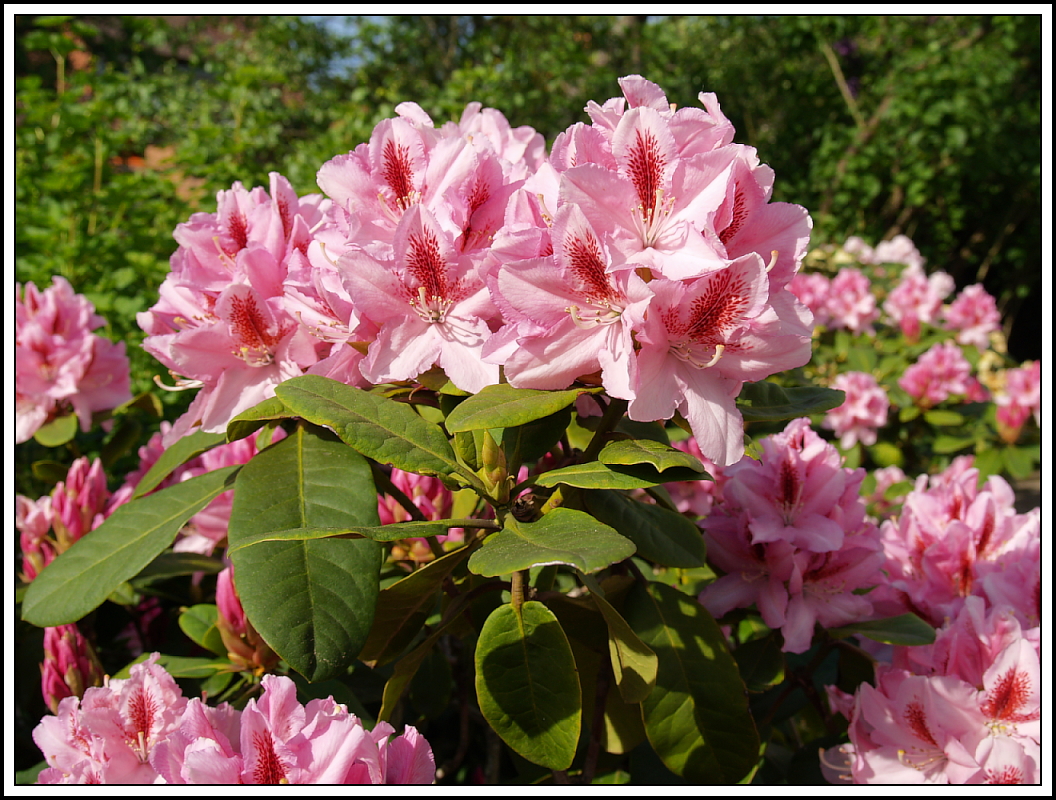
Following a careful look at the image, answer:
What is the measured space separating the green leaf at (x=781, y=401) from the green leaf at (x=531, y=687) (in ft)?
0.95

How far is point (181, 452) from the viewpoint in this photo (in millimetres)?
991

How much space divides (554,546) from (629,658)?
0.65ft

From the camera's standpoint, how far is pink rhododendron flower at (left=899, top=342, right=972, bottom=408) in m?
3.10

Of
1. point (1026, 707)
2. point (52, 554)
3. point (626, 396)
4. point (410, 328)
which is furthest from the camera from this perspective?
point (52, 554)

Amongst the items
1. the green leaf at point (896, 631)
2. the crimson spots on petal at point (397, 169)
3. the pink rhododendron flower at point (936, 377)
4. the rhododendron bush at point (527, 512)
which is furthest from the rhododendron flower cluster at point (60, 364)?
the pink rhododendron flower at point (936, 377)

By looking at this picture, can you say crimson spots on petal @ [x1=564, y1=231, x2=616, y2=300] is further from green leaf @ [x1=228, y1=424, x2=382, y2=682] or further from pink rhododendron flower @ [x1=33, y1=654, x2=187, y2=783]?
pink rhododendron flower @ [x1=33, y1=654, x2=187, y2=783]

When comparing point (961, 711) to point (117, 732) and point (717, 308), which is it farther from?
point (117, 732)

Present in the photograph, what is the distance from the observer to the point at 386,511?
44.1 inches

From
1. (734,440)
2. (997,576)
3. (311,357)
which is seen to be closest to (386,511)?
(311,357)

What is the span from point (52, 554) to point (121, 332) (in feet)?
3.87

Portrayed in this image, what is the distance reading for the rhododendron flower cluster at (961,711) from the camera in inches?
34.7

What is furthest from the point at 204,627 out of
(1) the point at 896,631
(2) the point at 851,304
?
(2) the point at 851,304

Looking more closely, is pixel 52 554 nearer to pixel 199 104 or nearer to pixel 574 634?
pixel 574 634

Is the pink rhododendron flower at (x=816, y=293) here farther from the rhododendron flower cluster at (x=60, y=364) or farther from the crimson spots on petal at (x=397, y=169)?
the crimson spots on petal at (x=397, y=169)
